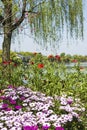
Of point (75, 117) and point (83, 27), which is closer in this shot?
point (75, 117)

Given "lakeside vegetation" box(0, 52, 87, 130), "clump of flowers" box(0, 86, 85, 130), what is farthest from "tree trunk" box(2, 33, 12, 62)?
"clump of flowers" box(0, 86, 85, 130)

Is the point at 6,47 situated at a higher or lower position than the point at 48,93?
higher

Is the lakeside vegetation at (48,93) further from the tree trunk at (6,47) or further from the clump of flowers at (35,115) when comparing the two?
the tree trunk at (6,47)

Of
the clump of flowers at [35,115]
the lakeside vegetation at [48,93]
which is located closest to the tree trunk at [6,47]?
the lakeside vegetation at [48,93]

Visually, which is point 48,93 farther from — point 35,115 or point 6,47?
point 6,47

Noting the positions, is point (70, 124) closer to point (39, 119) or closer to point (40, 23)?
point (39, 119)

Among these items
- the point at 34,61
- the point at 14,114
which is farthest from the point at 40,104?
the point at 34,61

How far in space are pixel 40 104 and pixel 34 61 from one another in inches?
151

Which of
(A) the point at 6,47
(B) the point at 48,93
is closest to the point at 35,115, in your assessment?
(B) the point at 48,93

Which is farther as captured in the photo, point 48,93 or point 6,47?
point 6,47

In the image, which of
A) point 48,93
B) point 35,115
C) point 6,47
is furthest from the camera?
point 6,47

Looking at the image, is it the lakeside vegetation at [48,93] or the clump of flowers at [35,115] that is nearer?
the clump of flowers at [35,115]

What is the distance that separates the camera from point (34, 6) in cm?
972

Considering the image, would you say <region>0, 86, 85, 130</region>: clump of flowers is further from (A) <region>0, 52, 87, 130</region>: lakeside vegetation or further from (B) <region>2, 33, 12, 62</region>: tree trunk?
(B) <region>2, 33, 12, 62</region>: tree trunk
